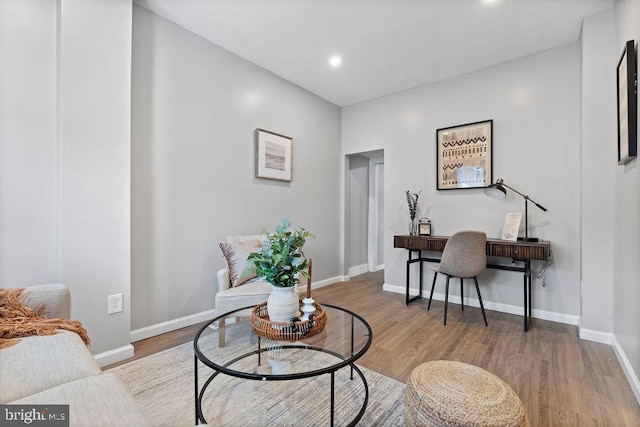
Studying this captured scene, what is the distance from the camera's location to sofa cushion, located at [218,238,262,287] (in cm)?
237

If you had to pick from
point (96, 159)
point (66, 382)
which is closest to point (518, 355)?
point (66, 382)

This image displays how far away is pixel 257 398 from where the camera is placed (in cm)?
158

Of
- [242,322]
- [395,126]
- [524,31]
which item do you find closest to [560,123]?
[524,31]

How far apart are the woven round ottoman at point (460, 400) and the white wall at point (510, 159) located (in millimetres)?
2264

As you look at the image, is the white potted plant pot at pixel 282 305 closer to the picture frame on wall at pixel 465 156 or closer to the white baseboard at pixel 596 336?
the white baseboard at pixel 596 336

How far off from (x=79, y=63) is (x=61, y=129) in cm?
45

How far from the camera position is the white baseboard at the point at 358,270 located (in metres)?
4.63

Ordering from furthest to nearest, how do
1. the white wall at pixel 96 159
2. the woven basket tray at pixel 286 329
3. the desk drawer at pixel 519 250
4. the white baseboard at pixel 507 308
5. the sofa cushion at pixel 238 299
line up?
1. the white baseboard at pixel 507 308
2. the desk drawer at pixel 519 250
3. the sofa cushion at pixel 238 299
4. the white wall at pixel 96 159
5. the woven basket tray at pixel 286 329

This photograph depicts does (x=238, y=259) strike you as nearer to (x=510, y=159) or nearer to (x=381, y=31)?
(x=381, y=31)

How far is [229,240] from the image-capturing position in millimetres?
2762

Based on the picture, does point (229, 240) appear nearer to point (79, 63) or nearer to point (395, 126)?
point (79, 63)

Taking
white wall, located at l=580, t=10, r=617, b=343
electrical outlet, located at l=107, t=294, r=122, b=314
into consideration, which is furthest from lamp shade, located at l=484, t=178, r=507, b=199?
electrical outlet, located at l=107, t=294, r=122, b=314

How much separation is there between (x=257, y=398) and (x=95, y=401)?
0.90m

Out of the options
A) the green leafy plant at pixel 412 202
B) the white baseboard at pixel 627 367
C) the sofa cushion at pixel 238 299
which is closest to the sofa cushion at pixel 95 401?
the sofa cushion at pixel 238 299
